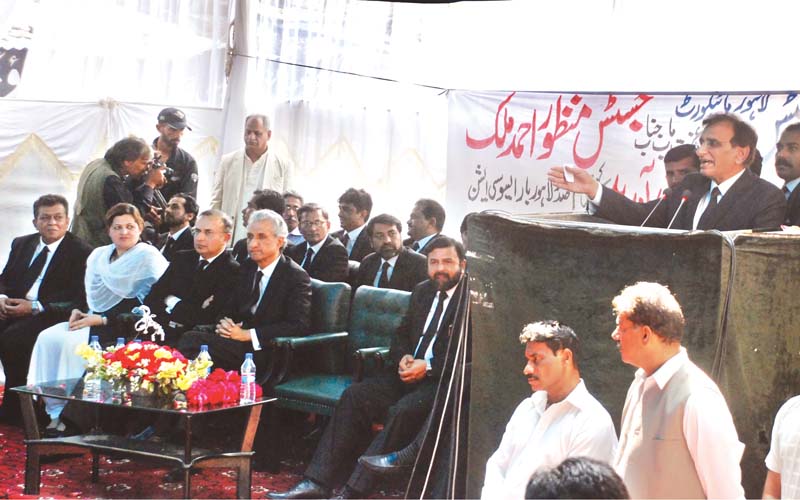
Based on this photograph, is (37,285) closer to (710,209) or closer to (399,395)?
(399,395)

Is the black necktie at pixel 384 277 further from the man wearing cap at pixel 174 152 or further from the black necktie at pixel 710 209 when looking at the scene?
the black necktie at pixel 710 209

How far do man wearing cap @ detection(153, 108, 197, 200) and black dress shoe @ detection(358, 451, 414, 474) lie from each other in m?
3.81

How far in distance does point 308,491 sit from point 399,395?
726 mm

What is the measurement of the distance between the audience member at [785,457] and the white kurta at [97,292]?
525 centimetres

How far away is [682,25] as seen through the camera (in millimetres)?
7168

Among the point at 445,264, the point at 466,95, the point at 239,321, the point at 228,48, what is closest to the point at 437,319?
the point at 445,264

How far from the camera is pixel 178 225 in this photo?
27.9 ft

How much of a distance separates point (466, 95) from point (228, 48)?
2.27 meters

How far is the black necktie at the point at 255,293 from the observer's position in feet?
23.4

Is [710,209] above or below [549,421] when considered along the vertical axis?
above

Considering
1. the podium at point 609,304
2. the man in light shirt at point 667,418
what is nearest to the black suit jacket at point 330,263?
the podium at point 609,304

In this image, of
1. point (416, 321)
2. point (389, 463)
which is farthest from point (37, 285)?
point (389, 463)

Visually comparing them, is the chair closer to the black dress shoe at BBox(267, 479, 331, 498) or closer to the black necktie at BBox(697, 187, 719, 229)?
the black dress shoe at BBox(267, 479, 331, 498)

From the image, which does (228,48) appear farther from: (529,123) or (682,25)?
(682,25)
